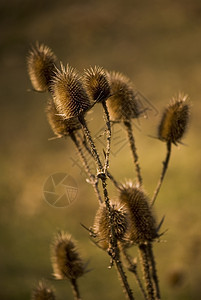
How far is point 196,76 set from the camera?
20.5ft

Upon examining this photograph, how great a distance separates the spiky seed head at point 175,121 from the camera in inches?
88.0

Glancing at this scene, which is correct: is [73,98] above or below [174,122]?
below

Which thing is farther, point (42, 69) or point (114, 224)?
point (42, 69)

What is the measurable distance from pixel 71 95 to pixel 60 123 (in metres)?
0.43

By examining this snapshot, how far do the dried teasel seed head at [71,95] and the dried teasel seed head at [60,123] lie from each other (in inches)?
12.4

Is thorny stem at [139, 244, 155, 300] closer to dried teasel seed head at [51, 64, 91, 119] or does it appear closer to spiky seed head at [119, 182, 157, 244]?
spiky seed head at [119, 182, 157, 244]

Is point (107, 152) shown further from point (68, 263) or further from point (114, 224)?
point (68, 263)

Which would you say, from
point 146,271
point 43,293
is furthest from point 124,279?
point 43,293

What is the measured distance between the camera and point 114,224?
5.21 feet

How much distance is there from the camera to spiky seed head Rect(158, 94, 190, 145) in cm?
223

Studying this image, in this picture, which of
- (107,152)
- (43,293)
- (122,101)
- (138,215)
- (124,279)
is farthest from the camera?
(122,101)

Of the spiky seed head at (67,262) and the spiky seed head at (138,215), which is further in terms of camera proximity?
the spiky seed head at (67,262)

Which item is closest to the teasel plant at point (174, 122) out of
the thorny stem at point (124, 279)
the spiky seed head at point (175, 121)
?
the spiky seed head at point (175, 121)

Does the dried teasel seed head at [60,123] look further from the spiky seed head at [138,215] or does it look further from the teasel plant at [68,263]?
the teasel plant at [68,263]
